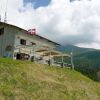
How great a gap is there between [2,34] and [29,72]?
22471mm

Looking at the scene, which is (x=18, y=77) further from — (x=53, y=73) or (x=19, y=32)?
(x=19, y=32)

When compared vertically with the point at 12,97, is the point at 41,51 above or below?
above

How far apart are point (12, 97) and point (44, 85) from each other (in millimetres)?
5619

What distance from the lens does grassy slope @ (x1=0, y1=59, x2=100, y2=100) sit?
34594 mm

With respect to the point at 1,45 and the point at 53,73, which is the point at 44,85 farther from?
the point at 1,45

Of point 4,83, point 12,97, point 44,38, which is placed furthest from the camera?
point 44,38

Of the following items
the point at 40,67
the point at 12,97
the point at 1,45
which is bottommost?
the point at 12,97

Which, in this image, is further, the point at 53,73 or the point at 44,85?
the point at 53,73

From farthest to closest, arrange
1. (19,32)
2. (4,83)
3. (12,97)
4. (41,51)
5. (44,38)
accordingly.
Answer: (44,38)
(19,32)
(41,51)
(4,83)
(12,97)

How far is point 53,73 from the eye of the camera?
142 ft

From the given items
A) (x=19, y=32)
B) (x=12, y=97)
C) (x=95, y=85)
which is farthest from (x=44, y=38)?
(x=12, y=97)

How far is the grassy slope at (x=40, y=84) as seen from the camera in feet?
113

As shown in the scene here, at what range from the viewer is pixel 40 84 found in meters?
37.8

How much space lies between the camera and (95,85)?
45.2m
